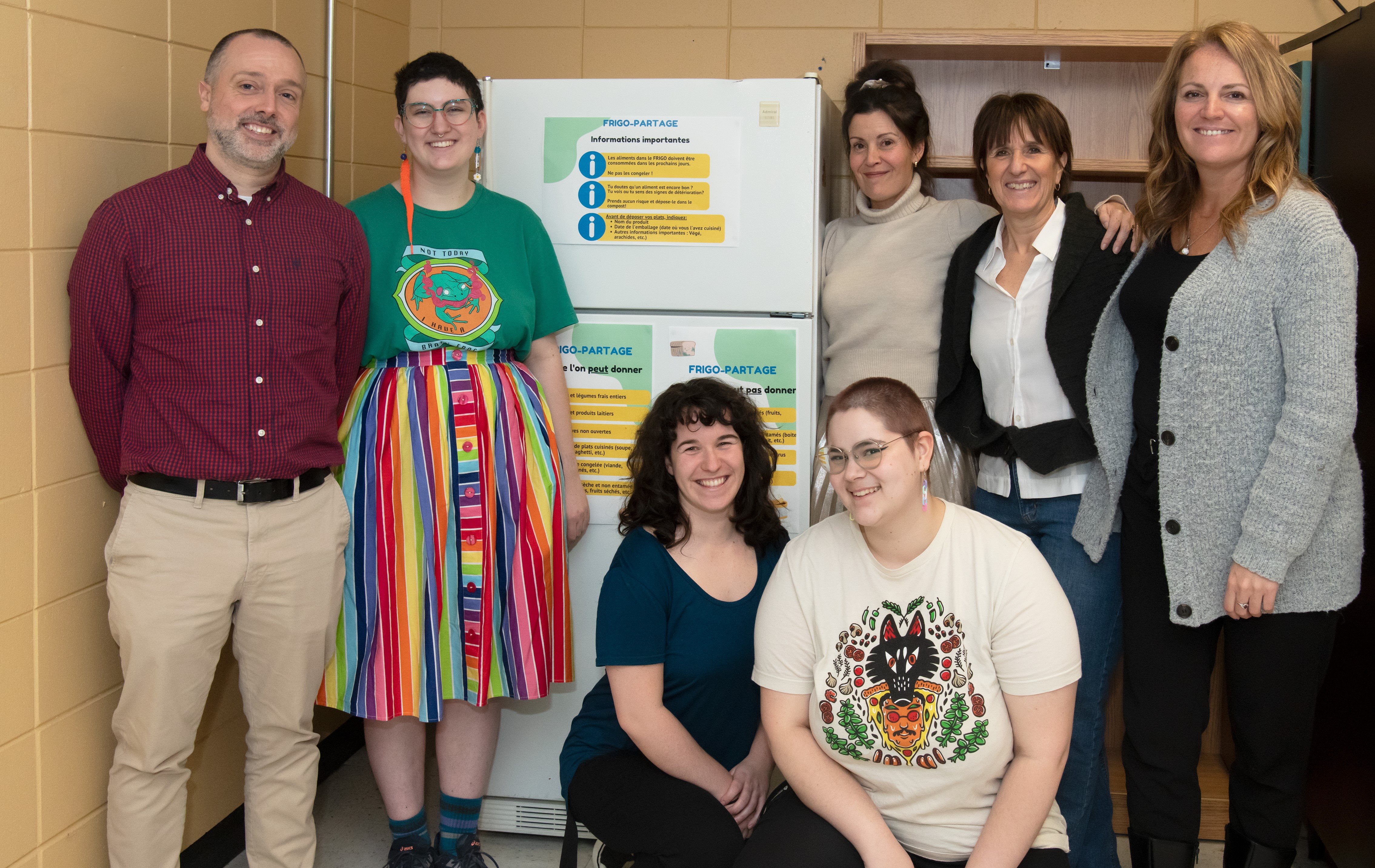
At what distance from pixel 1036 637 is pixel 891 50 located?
1948 mm

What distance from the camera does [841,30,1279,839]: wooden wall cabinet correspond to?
9.38 feet

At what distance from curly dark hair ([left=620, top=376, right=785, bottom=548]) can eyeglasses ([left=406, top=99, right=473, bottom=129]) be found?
670 millimetres

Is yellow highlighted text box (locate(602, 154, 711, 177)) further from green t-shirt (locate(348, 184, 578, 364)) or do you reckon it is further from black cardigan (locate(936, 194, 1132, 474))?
black cardigan (locate(936, 194, 1132, 474))

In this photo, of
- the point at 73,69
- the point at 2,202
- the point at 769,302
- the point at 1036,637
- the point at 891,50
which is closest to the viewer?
the point at 1036,637

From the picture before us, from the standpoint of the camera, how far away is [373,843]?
2533 mm

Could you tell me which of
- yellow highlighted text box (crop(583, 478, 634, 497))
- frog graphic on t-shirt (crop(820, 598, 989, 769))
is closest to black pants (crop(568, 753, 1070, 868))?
frog graphic on t-shirt (crop(820, 598, 989, 769))

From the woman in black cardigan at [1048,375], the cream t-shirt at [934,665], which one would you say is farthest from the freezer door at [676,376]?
the cream t-shirt at [934,665]

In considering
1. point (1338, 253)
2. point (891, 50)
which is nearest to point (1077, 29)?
point (891, 50)

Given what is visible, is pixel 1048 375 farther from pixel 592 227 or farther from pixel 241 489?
pixel 241 489

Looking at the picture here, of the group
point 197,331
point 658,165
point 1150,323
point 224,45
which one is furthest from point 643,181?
point 1150,323

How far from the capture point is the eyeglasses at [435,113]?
6.98 feet

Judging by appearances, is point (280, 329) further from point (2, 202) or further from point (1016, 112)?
point (1016, 112)

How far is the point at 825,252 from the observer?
2.56m

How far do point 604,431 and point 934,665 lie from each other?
1077 millimetres
